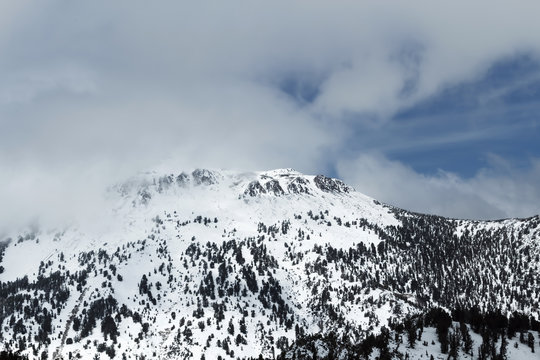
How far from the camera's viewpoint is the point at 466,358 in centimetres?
13275

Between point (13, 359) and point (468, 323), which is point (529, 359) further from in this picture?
point (13, 359)

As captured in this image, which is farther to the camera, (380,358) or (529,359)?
(529,359)

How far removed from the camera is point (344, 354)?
463 ft

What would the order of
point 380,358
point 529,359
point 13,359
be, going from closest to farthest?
point 380,358, point 529,359, point 13,359

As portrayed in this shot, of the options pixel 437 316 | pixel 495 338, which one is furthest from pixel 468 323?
pixel 495 338

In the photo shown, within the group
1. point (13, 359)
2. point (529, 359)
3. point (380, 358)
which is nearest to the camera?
point (380, 358)

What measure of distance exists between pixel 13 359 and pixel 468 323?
16474cm

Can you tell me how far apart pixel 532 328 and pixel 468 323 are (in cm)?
2606

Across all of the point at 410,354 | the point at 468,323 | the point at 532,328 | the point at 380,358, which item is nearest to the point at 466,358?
the point at 410,354

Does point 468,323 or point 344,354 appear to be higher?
point 468,323

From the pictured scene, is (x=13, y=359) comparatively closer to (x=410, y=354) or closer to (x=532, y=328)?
(x=410, y=354)

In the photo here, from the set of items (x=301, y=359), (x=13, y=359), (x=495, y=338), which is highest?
(x=495, y=338)

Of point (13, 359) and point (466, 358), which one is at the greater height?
point (466, 358)

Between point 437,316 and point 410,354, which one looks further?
point 437,316
